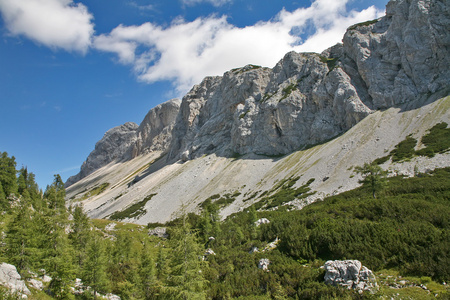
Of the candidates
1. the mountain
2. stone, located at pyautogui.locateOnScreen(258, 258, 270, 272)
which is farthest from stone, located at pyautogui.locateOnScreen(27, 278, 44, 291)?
the mountain

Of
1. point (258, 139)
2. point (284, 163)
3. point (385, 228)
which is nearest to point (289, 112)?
point (258, 139)

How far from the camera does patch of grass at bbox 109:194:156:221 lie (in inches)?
2776

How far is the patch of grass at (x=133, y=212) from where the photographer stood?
70.5m

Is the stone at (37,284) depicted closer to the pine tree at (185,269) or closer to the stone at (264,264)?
the pine tree at (185,269)

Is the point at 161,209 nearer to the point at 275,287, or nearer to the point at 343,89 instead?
the point at 275,287

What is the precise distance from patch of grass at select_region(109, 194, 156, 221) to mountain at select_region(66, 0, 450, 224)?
0.49m

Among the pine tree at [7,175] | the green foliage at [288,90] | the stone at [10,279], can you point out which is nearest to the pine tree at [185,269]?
the stone at [10,279]

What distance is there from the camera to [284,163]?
69812 mm

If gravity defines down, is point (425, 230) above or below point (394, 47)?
below

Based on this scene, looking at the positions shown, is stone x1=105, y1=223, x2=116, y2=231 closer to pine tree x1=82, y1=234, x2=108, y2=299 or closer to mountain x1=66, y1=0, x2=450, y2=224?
mountain x1=66, y1=0, x2=450, y2=224

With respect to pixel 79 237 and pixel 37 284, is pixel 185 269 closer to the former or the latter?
pixel 37 284

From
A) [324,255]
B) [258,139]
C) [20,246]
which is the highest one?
[258,139]

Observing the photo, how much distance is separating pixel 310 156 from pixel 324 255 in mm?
49600

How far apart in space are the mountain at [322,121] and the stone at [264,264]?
2211cm
